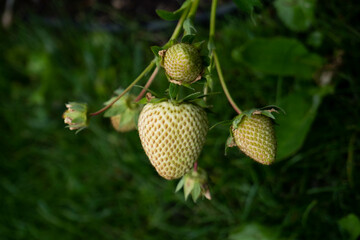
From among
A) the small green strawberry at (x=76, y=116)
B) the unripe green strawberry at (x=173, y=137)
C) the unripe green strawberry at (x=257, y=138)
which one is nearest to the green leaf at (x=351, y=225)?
the unripe green strawberry at (x=257, y=138)

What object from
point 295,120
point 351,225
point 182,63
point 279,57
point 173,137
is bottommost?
point 351,225

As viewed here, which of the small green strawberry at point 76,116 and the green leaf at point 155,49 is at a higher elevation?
the green leaf at point 155,49

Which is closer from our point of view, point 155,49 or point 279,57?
point 155,49

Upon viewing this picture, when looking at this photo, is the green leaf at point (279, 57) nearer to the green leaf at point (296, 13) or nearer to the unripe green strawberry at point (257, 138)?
the green leaf at point (296, 13)

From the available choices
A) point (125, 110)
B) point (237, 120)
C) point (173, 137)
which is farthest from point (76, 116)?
point (237, 120)

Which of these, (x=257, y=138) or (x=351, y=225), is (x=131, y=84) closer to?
(x=257, y=138)

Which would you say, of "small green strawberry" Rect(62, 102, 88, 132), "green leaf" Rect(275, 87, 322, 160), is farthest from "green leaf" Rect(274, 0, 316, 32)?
"small green strawberry" Rect(62, 102, 88, 132)

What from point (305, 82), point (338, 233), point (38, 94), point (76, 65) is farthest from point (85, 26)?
point (338, 233)
